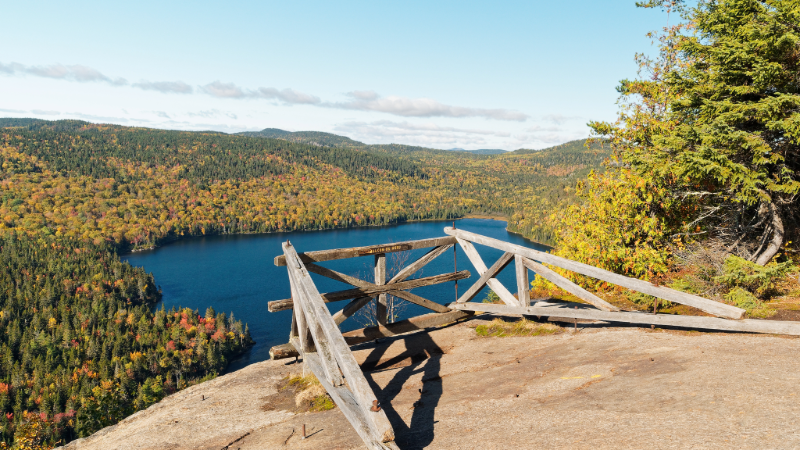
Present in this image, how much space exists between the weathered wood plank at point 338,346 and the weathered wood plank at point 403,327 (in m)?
2.45

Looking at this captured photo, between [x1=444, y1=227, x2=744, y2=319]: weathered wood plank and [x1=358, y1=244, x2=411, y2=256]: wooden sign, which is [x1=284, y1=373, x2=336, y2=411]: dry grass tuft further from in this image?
[x1=444, y1=227, x2=744, y2=319]: weathered wood plank

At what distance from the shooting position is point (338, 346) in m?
5.17

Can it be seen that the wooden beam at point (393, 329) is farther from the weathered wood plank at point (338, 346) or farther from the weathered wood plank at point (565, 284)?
the weathered wood plank at point (565, 284)

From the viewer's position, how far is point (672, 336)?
753 centimetres

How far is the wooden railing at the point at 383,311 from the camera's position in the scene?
4852mm

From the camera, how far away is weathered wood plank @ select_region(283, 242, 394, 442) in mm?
4199

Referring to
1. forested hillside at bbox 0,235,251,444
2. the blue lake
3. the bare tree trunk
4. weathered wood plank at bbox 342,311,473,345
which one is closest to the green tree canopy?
the bare tree trunk

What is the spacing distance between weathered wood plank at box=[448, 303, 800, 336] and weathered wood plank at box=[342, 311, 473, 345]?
0.72 metres

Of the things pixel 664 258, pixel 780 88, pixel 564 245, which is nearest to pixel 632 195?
pixel 664 258

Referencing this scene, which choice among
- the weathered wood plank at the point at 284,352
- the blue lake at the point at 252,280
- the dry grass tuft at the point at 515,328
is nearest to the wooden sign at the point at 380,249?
the weathered wood plank at the point at 284,352

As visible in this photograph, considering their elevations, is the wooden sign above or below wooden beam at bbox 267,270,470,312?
above

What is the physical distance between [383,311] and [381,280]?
756 mm

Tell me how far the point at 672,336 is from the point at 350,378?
6.00 m

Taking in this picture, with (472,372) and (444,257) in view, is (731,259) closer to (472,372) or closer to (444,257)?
(472,372)
